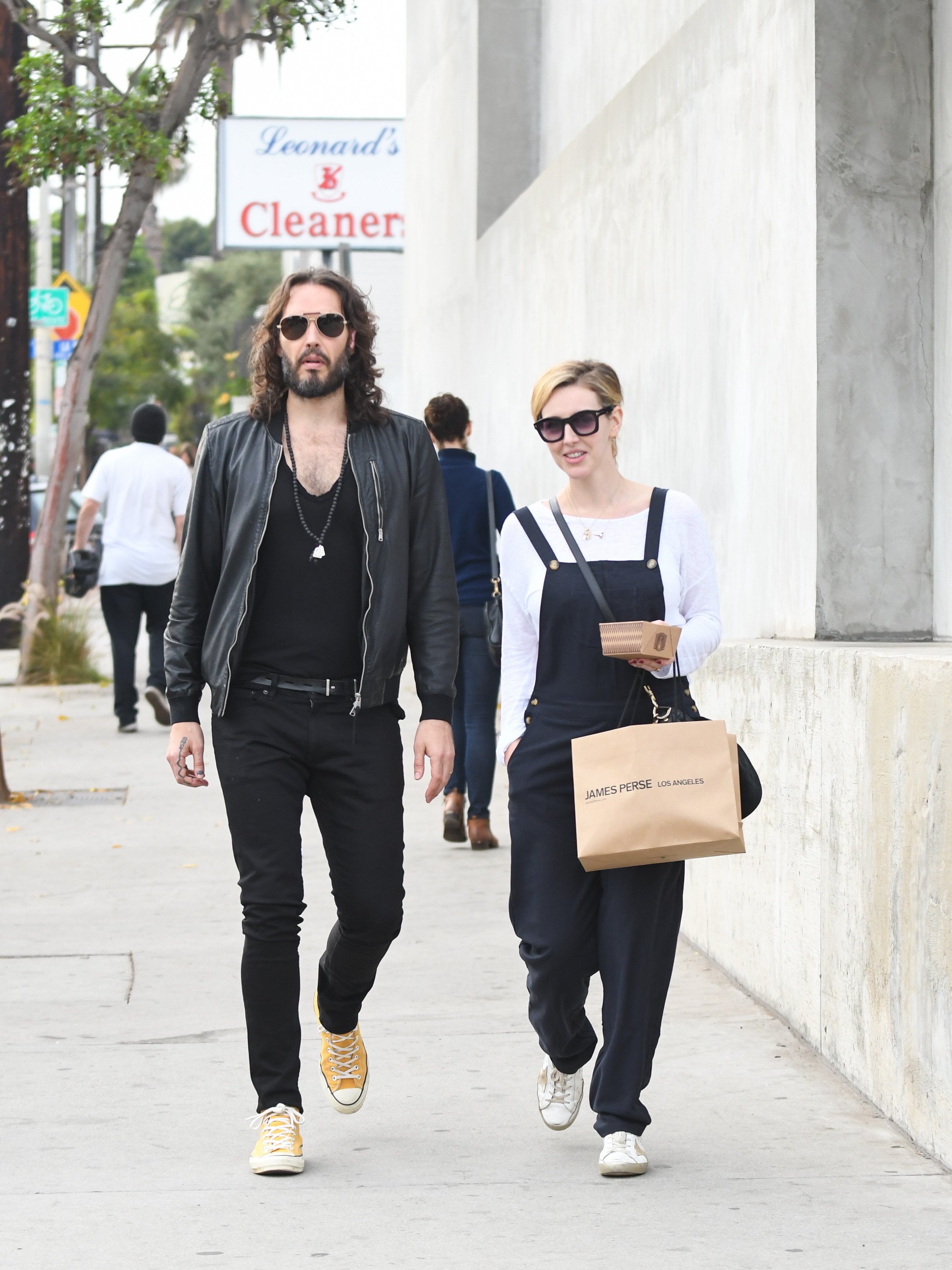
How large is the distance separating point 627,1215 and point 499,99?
35.7 feet

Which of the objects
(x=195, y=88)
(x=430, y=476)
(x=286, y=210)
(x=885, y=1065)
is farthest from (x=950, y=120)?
(x=286, y=210)

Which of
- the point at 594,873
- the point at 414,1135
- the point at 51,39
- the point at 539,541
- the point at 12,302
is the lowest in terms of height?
the point at 414,1135

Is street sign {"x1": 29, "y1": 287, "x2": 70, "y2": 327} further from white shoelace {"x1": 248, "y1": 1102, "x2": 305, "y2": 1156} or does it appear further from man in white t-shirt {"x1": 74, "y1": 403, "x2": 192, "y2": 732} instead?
white shoelace {"x1": 248, "y1": 1102, "x2": 305, "y2": 1156}

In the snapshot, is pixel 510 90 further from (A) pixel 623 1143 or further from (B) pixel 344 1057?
(A) pixel 623 1143

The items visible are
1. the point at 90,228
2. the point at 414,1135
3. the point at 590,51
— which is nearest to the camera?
the point at 414,1135

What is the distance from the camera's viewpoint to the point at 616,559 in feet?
13.8

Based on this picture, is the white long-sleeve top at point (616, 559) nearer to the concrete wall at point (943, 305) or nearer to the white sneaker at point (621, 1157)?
the white sneaker at point (621, 1157)

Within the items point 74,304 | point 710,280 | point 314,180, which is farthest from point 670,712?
point 74,304

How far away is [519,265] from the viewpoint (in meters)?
12.1

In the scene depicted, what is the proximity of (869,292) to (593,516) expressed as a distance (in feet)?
6.22

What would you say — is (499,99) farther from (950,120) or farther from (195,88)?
(950,120)

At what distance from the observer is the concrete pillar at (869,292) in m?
5.68

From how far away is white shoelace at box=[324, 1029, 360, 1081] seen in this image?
4.56 m

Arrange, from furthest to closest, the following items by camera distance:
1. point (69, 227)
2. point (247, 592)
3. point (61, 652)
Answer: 1. point (69, 227)
2. point (61, 652)
3. point (247, 592)
